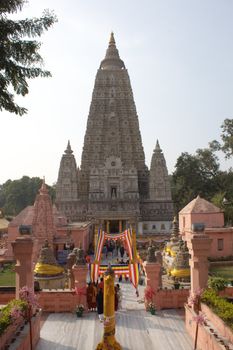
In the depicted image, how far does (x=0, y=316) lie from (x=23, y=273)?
2676 mm

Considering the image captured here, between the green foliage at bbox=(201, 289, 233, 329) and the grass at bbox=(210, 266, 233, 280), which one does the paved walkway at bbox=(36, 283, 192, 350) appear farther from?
the grass at bbox=(210, 266, 233, 280)

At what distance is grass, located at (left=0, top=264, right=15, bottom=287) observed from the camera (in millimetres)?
20587

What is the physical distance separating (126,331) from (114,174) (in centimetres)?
4013

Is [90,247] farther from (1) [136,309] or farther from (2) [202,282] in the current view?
(2) [202,282]

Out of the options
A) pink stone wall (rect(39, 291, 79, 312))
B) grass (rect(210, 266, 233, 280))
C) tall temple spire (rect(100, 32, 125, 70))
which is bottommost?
grass (rect(210, 266, 233, 280))

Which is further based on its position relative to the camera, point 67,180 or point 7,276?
point 67,180

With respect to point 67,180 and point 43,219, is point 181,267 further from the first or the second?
point 67,180

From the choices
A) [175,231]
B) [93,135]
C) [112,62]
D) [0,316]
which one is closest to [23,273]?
[0,316]

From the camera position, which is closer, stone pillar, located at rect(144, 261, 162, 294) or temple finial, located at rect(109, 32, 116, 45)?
stone pillar, located at rect(144, 261, 162, 294)

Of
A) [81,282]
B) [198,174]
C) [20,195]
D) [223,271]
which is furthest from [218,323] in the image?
[20,195]

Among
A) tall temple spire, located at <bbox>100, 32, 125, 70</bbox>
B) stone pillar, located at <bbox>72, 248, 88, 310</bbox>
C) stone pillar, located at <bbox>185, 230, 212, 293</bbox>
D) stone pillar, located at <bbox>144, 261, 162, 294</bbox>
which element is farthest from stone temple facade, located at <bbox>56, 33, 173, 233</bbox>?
stone pillar, located at <bbox>185, 230, 212, 293</bbox>

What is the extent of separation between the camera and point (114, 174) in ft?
169

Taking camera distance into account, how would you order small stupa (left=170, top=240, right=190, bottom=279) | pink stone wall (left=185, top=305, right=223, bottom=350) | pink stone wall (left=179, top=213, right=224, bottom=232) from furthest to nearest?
1. pink stone wall (left=179, top=213, right=224, bottom=232)
2. small stupa (left=170, top=240, right=190, bottom=279)
3. pink stone wall (left=185, top=305, right=223, bottom=350)

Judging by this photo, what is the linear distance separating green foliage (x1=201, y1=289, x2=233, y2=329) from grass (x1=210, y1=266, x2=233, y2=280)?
12129 mm
